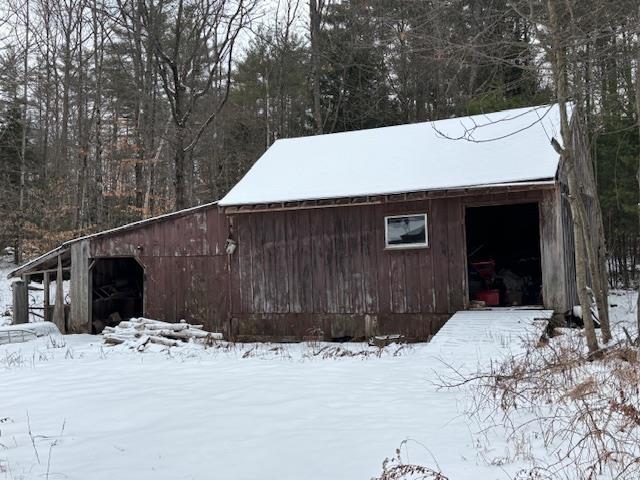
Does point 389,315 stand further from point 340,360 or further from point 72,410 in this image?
point 72,410

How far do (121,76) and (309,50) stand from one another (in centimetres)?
851

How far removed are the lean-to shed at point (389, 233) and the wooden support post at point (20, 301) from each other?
6330mm

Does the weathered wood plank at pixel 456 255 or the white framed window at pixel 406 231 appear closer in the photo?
the weathered wood plank at pixel 456 255

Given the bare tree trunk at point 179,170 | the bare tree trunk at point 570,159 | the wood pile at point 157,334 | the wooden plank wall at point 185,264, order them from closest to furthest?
the bare tree trunk at point 570,159
the wood pile at point 157,334
the wooden plank wall at point 185,264
the bare tree trunk at point 179,170

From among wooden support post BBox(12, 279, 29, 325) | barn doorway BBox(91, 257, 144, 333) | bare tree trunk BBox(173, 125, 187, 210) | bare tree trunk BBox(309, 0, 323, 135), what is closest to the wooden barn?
wooden support post BBox(12, 279, 29, 325)

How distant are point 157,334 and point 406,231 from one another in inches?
224

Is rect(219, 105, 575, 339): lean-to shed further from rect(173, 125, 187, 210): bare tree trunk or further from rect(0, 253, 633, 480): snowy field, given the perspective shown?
rect(173, 125, 187, 210): bare tree trunk

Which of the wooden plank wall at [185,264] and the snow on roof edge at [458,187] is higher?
the snow on roof edge at [458,187]

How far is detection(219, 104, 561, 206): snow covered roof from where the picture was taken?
10.6 meters

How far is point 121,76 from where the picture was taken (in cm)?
2456

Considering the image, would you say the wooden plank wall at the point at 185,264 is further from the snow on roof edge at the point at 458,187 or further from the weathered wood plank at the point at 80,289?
the snow on roof edge at the point at 458,187

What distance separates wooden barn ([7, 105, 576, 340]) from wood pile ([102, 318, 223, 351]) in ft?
3.78

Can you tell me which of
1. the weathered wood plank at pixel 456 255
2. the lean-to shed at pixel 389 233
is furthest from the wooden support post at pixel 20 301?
the weathered wood plank at pixel 456 255

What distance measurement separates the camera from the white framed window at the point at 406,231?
11.3m
